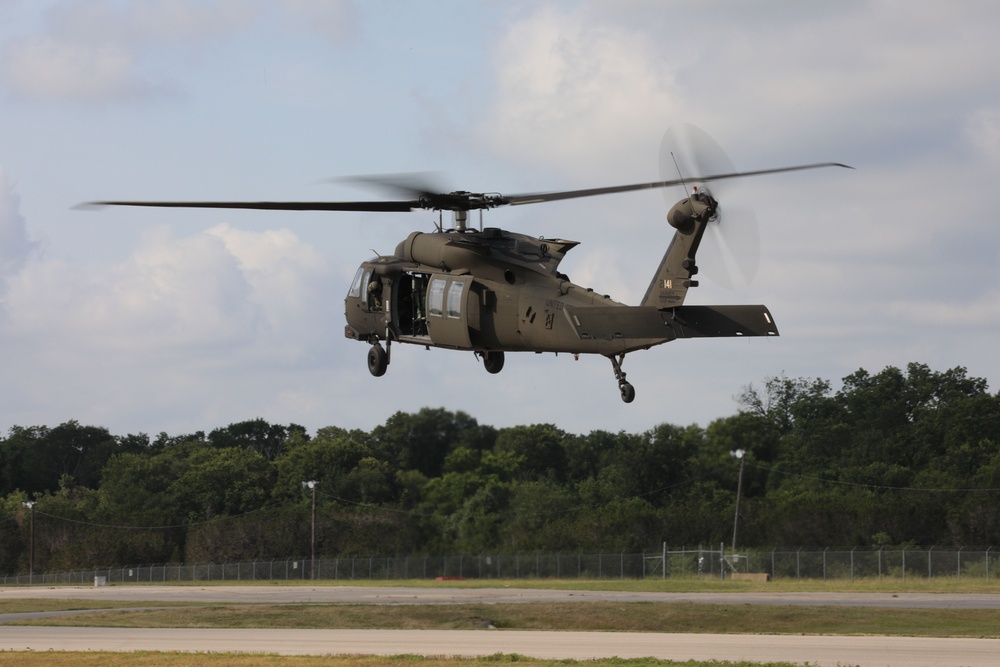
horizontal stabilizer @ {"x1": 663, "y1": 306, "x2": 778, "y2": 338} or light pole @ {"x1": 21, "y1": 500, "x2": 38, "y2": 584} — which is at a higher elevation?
horizontal stabilizer @ {"x1": 663, "y1": 306, "x2": 778, "y2": 338}

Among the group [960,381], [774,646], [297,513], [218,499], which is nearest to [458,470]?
[297,513]

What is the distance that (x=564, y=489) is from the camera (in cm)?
10412

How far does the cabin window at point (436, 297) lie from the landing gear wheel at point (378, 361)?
291 centimetres

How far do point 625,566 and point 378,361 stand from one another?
162 ft

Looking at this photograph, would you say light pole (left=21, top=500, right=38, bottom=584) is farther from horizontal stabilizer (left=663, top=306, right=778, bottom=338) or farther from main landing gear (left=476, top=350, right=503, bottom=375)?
horizontal stabilizer (left=663, top=306, right=778, bottom=338)

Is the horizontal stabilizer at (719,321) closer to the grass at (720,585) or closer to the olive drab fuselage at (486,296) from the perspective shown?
the olive drab fuselage at (486,296)

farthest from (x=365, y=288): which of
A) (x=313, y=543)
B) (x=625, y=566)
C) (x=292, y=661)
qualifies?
(x=313, y=543)

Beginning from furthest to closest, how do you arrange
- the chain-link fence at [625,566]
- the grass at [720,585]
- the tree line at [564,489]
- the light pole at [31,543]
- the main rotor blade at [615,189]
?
the light pole at [31,543], the tree line at [564,489], the chain-link fence at [625,566], the grass at [720,585], the main rotor blade at [615,189]

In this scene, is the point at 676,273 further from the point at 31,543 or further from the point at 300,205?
the point at 31,543

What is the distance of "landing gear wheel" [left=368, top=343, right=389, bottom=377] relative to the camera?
128ft

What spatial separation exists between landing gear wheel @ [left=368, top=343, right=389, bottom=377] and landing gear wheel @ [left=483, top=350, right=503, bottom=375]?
2.97m

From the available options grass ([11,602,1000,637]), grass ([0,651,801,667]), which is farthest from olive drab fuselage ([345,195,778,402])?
grass ([11,602,1000,637])

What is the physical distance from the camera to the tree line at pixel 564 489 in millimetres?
93375

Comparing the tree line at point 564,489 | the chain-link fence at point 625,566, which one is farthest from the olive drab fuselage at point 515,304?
the tree line at point 564,489
